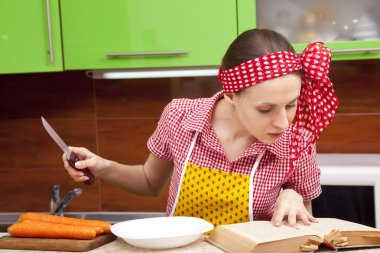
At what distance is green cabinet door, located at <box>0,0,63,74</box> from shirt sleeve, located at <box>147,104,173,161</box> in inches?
26.2

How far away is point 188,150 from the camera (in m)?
1.33

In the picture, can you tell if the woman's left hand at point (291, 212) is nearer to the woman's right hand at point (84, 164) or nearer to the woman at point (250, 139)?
the woman at point (250, 139)

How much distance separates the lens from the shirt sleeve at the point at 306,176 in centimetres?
125

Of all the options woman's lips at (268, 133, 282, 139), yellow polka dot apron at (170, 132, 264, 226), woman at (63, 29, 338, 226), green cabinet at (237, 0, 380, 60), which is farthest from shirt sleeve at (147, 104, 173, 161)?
green cabinet at (237, 0, 380, 60)

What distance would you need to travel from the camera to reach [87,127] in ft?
7.63

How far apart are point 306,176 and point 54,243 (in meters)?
0.61

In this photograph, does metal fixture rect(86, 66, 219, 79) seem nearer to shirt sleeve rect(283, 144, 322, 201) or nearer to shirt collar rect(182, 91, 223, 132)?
shirt collar rect(182, 91, 223, 132)

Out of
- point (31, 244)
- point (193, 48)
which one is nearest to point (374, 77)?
A: point (193, 48)

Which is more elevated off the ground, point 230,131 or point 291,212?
point 230,131

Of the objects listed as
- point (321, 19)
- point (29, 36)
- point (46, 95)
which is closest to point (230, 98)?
point (321, 19)

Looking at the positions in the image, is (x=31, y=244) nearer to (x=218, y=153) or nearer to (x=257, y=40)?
(x=218, y=153)

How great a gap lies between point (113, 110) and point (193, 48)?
62 centimetres

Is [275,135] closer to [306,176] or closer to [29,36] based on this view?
[306,176]

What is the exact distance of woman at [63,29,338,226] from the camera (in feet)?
3.66
